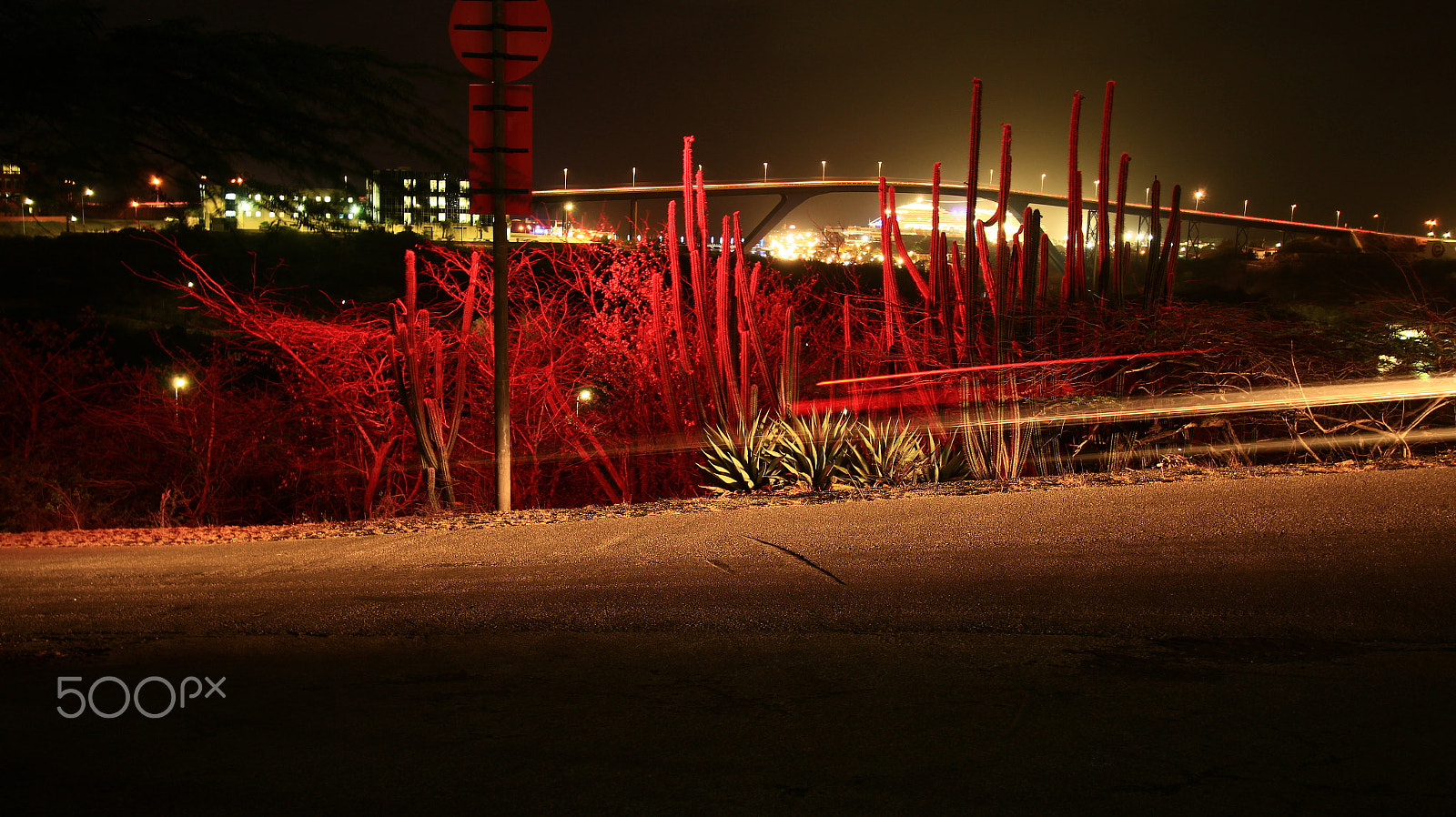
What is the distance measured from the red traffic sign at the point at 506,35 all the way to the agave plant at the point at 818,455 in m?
4.42

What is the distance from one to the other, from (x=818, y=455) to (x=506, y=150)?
4179 mm

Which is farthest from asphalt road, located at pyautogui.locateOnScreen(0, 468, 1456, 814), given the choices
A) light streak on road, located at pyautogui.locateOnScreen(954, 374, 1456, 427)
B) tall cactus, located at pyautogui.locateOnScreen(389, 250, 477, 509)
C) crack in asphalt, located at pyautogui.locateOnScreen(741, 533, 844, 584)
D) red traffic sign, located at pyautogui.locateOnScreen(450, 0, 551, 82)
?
red traffic sign, located at pyautogui.locateOnScreen(450, 0, 551, 82)

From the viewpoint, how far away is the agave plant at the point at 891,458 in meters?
10.5

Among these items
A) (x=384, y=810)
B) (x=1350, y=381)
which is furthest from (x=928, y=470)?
(x=384, y=810)

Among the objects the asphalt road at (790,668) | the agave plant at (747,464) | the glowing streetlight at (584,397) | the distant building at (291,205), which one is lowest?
the asphalt road at (790,668)

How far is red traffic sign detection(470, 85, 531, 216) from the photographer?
10.2 m

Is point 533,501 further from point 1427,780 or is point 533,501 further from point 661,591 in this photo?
point 1427,780

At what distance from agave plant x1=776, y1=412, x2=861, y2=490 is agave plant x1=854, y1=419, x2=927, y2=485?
5.1 inches

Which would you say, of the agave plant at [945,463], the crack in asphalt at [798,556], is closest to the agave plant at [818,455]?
the agave plant at [945,463]

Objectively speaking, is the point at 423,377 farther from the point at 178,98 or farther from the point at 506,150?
the point at 178,98

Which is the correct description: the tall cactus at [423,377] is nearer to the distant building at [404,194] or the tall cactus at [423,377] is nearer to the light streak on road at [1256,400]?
the distant building at [404,194]

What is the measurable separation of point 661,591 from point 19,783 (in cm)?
339

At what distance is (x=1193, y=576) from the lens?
6367 mm

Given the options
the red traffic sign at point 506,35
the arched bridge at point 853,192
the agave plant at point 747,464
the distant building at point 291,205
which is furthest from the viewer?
the arched bridge at point 853,192
